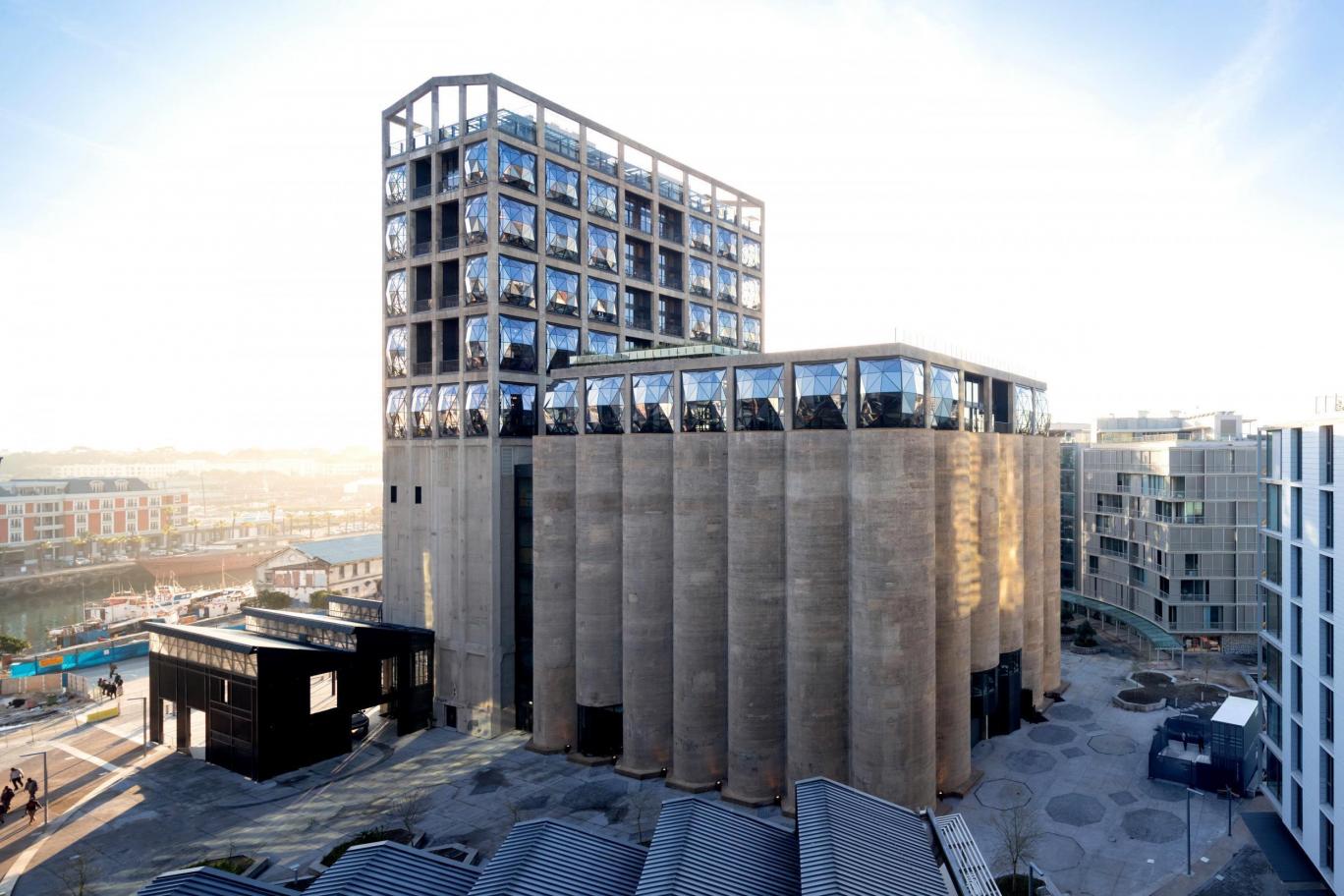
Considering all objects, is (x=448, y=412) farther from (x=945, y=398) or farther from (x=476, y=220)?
(x=945, y=398)

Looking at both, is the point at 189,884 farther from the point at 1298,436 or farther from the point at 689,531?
the point at 1298,436

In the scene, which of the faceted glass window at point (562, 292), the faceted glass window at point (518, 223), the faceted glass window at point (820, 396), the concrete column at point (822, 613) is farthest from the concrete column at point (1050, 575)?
the faceted glass window at point (518, 223)

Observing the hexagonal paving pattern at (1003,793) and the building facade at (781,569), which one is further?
the hexagonal paving pattern at (1003,793)

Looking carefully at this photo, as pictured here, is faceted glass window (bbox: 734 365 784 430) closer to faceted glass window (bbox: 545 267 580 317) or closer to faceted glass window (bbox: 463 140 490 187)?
faceted glass window (bbox: 545 267 580 317)

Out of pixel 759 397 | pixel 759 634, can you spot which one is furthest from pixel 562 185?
pixel 759 634

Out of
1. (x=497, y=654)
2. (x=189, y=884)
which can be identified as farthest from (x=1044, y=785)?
(x=189, y=884)

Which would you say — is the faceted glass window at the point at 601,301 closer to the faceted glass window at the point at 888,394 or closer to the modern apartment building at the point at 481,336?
the modern apartment building at the point at 481,336
